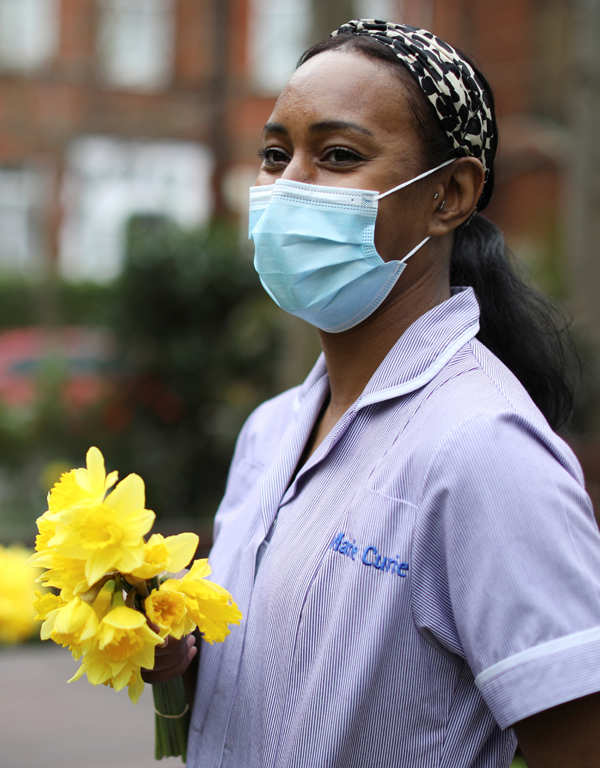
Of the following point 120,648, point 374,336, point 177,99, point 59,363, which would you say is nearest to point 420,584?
point 120,648

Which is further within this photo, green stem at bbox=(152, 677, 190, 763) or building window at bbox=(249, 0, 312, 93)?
building window at bbox=(249, 0, 312, 93)

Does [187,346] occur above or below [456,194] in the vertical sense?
below

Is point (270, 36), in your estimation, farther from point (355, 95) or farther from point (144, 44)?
A: point (355, 95)

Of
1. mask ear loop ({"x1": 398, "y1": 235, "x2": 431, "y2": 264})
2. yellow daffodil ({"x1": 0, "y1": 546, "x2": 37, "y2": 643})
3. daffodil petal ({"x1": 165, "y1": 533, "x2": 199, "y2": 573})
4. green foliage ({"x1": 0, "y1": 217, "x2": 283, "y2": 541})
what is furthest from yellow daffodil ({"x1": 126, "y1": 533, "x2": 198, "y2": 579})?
green foliage ({"x1": 0, "y1": 217, "x2": 283, "y2": 541})

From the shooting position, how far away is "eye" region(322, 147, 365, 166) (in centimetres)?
185

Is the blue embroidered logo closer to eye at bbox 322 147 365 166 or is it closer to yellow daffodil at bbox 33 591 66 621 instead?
yellow daffodil at bbox 33 591 66 621

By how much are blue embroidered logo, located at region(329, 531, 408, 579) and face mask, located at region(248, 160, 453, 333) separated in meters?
0.48

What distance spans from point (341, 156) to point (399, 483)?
624mm

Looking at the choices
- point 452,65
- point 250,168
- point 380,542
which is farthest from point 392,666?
point 250,168

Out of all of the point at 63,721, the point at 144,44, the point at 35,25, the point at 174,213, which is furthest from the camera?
the point at 144,44

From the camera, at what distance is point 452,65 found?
1.87 metres

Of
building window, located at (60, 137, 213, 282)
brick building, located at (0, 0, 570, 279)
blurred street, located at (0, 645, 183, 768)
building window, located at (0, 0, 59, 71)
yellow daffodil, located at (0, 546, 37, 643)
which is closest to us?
yellow daffodil, located at (0, 546, 37, 643)

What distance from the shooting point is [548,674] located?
55.8 inches

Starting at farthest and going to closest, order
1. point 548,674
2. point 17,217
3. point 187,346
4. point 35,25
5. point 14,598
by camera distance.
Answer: point 17,217, point 35,25, point 187,346, point 14,598, point 548,674
